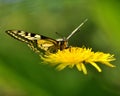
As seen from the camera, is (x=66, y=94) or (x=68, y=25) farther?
(x=68, y=25)

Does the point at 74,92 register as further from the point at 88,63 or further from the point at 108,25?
the point at 88,63

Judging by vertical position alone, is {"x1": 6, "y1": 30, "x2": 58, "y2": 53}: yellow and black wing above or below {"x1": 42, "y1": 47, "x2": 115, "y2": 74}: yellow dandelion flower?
above

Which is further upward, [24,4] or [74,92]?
[24,4]

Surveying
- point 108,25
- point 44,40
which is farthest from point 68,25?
point 108,25

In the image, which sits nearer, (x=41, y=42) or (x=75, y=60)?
(x=75, y=60)

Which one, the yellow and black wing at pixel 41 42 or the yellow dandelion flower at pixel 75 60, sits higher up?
the yellow and black wing at pixel 41 42

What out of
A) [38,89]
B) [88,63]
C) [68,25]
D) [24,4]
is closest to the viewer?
[38,89]

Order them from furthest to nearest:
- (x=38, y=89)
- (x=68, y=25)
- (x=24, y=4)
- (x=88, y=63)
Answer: (x=68, y=25)
(x=88, y=63)
(x=24, y=4)
(x=38, y=89)

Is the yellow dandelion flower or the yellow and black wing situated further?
the yellow and black wing

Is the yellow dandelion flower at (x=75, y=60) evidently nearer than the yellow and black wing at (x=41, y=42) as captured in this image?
Yes

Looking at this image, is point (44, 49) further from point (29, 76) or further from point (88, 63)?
point (29, 76)
